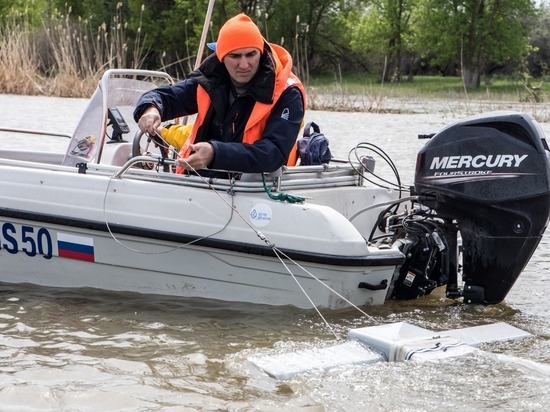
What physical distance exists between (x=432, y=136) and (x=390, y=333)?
1255 millimetres

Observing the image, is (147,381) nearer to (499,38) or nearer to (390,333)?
(390,333)

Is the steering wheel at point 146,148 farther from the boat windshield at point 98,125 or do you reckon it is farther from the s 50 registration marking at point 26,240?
the s 50 registration marking at point 26,240

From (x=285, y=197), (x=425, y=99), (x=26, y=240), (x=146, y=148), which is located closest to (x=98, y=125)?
(x=146, y=148)

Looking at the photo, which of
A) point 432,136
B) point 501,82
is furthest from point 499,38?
point 432,136

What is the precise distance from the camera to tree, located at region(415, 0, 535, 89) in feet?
151

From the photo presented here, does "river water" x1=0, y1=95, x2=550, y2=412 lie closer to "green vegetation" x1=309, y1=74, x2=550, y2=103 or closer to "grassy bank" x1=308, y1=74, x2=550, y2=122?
"grassy bank" x1=308, y1=74, x2=550, y2=122

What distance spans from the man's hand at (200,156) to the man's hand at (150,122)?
0.50 meters

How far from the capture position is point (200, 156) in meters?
4.99

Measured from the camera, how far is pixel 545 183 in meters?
4.92

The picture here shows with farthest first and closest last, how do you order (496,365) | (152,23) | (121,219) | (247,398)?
(152,23) < (121,219) < (496,365) < (247,398)

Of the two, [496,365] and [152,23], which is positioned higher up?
[152,23]

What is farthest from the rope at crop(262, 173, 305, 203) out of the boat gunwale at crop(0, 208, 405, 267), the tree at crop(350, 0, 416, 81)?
the tree at crop(350, 0, 416, 81)

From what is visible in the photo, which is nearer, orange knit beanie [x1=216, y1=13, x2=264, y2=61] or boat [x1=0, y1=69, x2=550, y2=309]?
boat [x1=0, y1=69, x2=550, y2=309]

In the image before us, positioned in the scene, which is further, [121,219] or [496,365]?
[121,219]
